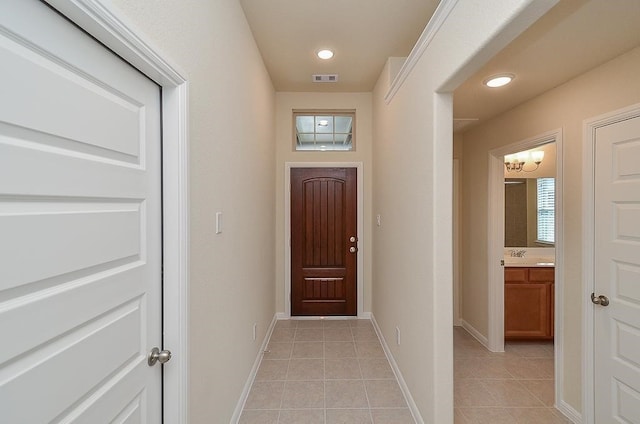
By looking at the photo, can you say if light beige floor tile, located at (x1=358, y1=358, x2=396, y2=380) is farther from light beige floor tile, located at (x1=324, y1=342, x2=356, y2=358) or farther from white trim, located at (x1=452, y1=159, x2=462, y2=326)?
white trim, located at (x1=452, y1=159, x2=462, y2=326)

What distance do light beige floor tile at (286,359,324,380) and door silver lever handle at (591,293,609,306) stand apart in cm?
208

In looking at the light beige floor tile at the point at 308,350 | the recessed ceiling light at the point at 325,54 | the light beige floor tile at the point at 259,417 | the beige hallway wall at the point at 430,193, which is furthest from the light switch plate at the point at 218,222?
the recessed ceiling light at the point at 325,54

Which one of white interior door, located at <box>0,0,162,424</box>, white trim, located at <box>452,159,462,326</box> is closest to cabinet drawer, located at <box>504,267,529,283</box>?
white trim, located at <box>452,159,462,326</box>

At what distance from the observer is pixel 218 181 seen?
5.09ft

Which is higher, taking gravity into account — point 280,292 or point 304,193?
point 304,193

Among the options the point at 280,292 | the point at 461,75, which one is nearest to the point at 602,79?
the point at 461,75

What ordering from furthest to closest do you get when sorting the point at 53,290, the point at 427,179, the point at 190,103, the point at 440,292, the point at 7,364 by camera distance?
the point at 427,179 → the point at 440,292 → the point at 190,103 → the point at 53,290 → the point at 7,364

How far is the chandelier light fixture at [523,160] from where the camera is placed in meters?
3.54

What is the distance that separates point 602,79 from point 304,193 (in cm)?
285

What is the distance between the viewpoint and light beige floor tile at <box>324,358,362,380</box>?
7.88 feet

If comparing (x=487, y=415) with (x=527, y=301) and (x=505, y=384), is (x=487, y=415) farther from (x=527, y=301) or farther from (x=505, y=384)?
(x=527, y=301)

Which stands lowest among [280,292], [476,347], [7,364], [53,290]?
[476,347]

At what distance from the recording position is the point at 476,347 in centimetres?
306

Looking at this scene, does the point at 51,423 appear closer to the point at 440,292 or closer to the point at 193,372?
the point at 193,372
